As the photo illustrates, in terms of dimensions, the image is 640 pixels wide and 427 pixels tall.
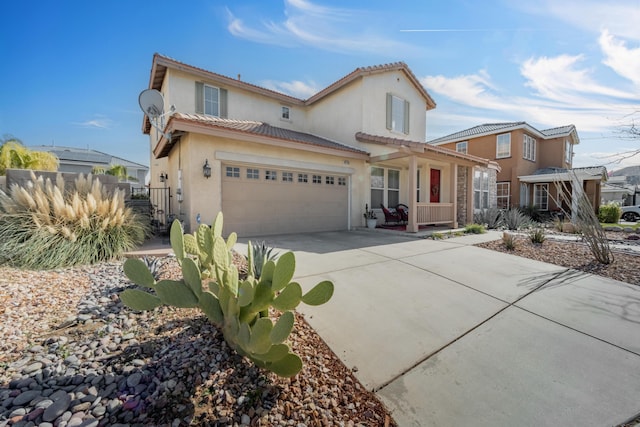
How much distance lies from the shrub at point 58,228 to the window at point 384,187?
9.02m

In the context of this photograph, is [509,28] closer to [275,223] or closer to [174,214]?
[275,223]

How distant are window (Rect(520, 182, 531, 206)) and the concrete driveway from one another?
53.3 feet

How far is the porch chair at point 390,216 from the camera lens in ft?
35.2

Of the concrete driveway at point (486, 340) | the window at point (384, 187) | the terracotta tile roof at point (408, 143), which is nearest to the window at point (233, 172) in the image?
the concrete driveway at point (486, 340)

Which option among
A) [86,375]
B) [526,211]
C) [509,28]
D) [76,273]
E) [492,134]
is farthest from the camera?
[492,134]

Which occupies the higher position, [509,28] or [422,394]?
[509,28]

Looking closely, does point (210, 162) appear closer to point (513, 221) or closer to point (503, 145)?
point (513, 221)

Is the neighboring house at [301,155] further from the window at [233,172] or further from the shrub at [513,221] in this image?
the shrub at [513,221]

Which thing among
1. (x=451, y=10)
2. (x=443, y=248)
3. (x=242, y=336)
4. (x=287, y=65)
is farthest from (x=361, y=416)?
(x=287, y=65)

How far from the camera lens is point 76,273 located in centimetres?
384

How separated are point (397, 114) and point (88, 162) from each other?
23050 mm

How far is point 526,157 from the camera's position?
17.8 meters

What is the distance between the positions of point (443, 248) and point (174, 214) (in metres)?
8.48

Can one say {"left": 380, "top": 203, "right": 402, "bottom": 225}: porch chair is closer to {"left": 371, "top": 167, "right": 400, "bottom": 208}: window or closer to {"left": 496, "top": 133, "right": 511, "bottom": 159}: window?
{"left": 371, "top": 167, "right": 400, "bottom": 208}: window
